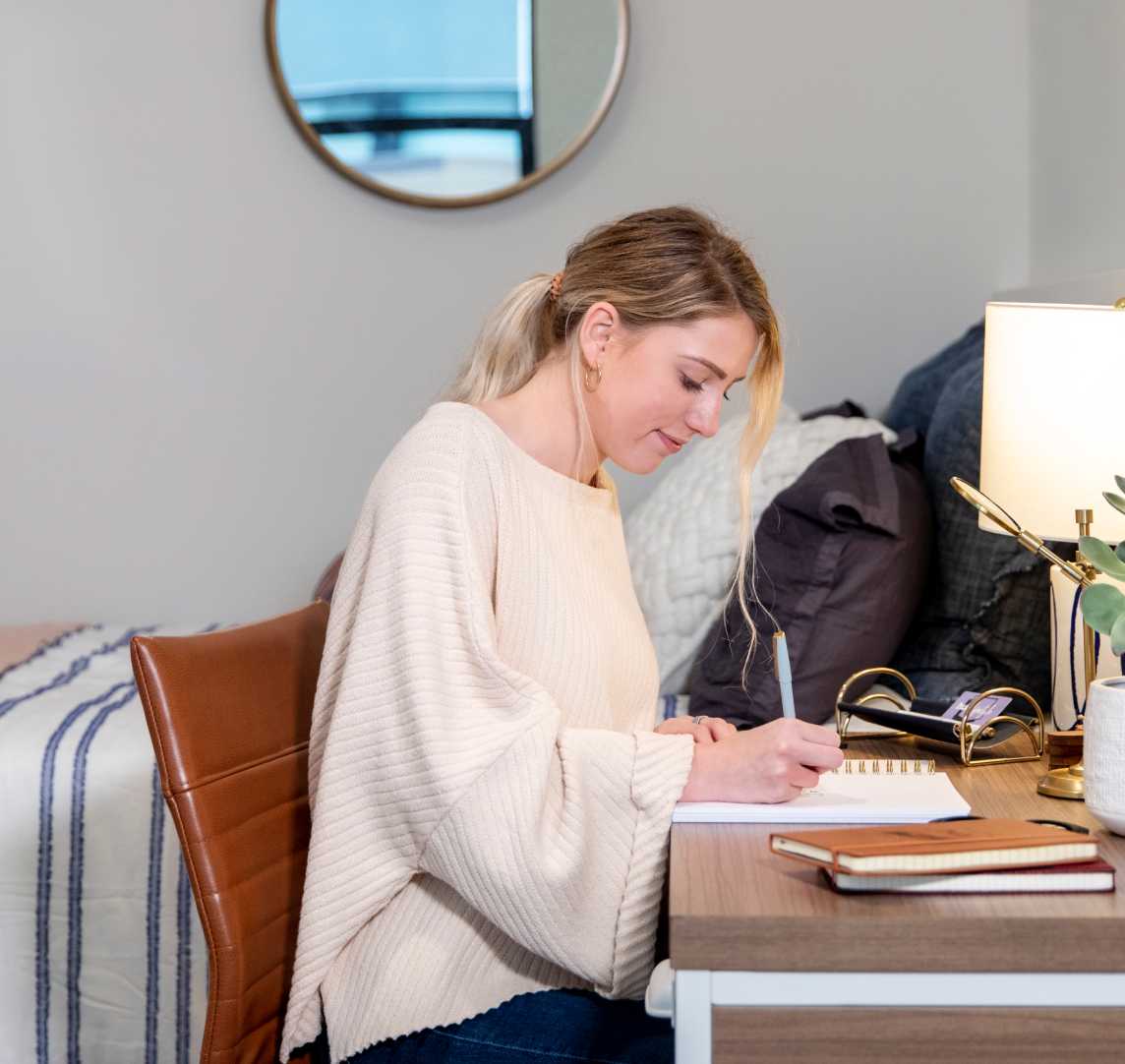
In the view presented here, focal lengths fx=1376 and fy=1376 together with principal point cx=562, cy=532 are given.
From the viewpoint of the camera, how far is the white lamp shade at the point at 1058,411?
4.10ft

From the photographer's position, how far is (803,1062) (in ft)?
2.71

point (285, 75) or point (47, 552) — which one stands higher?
point (285, 75)

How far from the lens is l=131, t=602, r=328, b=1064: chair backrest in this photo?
1051mm

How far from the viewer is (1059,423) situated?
1.28 metres

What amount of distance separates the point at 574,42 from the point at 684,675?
1.39 m

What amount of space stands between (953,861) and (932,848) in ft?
0.05

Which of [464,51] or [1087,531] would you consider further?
[464,51]

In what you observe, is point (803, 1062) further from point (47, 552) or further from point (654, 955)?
point (47, 552)

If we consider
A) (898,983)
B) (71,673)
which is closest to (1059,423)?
(898,983)

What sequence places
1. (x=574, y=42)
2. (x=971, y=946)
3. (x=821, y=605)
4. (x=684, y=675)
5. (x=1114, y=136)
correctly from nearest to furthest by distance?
1. (x=971, y=946)
2. (x=821, y=605)
3. (x=684, y=675)
4. (x=1114, y=136)
5. (x=574, y=42)

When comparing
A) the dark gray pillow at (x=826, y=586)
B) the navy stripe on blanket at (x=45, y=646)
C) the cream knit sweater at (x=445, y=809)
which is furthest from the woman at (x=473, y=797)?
the navy stripe on blanket at (x=45, y=646)

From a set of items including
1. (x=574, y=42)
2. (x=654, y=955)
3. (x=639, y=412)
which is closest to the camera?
(x=654, y=955)

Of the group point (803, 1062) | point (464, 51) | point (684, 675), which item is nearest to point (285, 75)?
point (464, 51)

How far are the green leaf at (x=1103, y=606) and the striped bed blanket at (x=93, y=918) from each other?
118 cm
